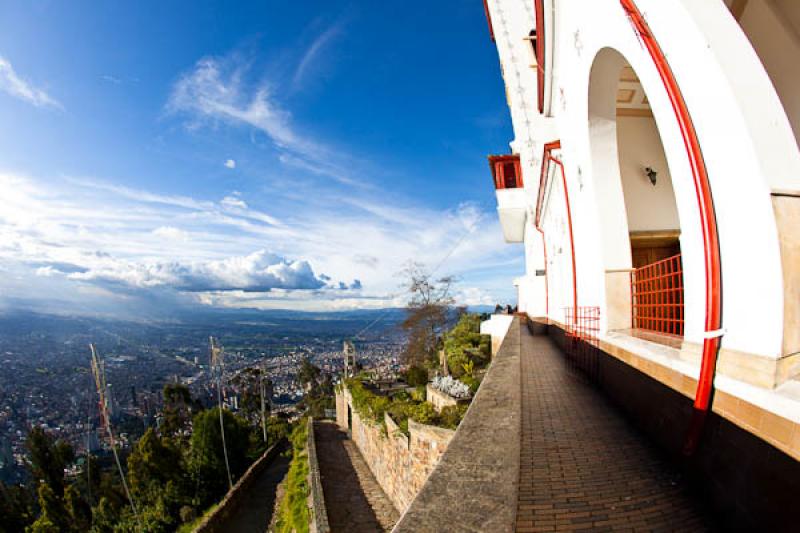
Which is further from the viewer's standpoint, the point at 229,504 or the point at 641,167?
the point at 229,504

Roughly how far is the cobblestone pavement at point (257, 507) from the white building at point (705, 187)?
18.0m

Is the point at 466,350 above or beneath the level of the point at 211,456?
above

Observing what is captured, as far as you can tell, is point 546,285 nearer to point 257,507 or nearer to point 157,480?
point 257,507

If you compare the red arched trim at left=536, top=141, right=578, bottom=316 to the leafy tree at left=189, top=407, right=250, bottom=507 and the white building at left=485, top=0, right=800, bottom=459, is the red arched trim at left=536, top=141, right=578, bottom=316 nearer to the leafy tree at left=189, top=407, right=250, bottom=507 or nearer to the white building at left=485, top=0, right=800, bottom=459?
the white building at left=485, top=0, right=800, bottom=459

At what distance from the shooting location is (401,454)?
31.3ft

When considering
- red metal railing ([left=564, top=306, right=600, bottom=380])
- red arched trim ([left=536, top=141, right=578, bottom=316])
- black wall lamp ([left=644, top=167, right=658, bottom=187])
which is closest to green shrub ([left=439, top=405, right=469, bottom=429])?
red metal railing ([left=564, top=306, right=600, bottom=380])

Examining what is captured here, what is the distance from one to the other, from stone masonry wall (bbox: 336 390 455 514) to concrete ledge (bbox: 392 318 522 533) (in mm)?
1888

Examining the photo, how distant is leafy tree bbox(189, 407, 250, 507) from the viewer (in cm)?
2295

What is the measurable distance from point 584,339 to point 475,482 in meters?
4.57

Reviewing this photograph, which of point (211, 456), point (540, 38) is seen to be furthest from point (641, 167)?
point (211, 456)

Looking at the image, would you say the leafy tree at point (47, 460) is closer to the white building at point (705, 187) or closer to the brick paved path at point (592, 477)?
the brick paved path at point (592, 477)

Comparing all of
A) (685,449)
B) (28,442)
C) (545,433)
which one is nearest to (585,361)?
(545,433)

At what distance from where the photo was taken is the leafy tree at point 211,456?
22953 mm

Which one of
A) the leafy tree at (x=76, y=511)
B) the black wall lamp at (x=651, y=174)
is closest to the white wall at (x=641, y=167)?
the black wall lamp at (x=651, y=174)
